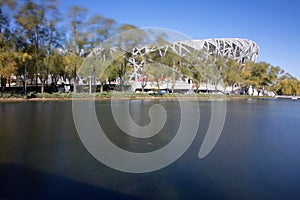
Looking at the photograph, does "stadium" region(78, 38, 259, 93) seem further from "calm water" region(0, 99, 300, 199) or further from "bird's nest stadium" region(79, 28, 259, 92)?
"calm water" region(0, 99, 300, 199)

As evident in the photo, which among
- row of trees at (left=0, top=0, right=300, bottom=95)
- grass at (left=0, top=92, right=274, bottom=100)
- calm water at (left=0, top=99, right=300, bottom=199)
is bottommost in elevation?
calm water at (left=0, top=99, right=300, bottom=199)

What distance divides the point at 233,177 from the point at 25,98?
73.8ft

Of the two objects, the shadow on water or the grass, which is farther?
the grass

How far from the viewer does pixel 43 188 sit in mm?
3492

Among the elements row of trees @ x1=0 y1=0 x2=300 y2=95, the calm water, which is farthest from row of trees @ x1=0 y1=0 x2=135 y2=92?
the calm water

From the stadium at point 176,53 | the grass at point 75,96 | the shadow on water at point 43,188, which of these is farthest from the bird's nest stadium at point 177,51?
the shadow on water at point 43,188

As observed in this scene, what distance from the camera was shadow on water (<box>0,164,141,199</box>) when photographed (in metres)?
3.25

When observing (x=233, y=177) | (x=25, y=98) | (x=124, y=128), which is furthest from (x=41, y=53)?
(x=233, y=177)

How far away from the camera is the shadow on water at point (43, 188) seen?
325cm

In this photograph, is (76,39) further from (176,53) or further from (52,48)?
(176,53)

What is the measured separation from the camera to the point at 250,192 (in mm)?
3594

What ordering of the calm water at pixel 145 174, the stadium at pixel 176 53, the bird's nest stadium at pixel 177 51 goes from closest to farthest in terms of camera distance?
1. the calm water at pixel 145 174
2. the bird's nest stadium at pixel 177 51
3. the stadium at pixel 176 53

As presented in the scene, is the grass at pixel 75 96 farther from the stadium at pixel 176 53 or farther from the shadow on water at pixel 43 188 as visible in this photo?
the shadow on water at pixel 43 188

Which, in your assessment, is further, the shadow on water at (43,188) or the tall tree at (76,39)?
the tall tree at (76,39)
